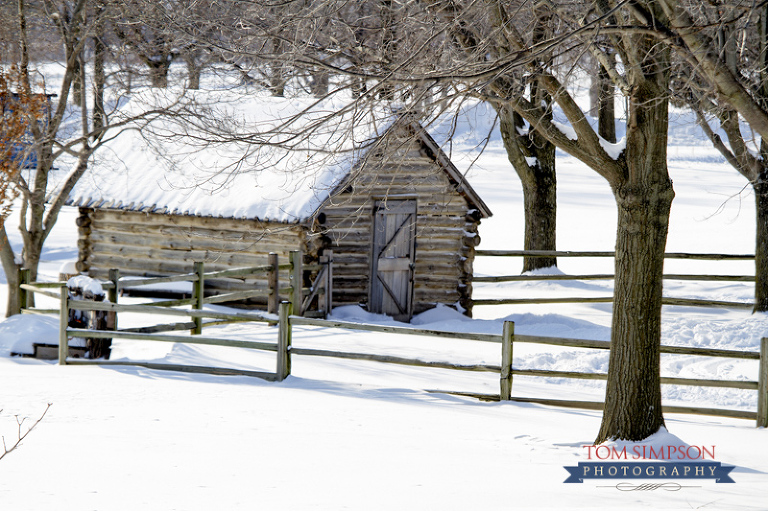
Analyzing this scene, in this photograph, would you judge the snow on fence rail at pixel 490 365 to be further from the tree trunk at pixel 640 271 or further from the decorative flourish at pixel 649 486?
the decorative flourish at pixel 649 486

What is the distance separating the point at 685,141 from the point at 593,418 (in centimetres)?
4875

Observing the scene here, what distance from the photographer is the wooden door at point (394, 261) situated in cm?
1543

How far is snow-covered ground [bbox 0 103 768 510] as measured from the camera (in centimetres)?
516

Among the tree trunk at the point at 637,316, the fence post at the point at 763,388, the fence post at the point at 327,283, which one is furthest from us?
the fence post at the point at 327,283

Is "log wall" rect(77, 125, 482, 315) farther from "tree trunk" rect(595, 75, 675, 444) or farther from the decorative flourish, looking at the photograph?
the decorative flourish

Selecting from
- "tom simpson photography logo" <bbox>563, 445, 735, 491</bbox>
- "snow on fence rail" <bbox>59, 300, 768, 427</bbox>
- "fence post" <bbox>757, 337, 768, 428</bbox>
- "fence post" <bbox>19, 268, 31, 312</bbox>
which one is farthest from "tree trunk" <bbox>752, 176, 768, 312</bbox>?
"fence post" <bbox>19, 268, 31, 312</bbox>

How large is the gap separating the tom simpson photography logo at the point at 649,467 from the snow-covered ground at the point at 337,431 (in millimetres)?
104

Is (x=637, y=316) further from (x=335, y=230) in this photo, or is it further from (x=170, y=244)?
(x=170, y=244)

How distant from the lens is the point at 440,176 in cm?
1543

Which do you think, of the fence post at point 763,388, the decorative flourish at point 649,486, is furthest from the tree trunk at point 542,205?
the decorative flourish at point 649,486

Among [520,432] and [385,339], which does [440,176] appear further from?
[520,432]

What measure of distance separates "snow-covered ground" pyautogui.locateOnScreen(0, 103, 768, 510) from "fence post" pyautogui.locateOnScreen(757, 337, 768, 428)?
0.16 meters

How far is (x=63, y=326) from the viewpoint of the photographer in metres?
9.95

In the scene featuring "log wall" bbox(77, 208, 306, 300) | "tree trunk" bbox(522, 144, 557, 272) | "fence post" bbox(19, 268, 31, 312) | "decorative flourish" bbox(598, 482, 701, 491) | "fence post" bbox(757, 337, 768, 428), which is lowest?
"decorative flourish" bbox(598, 482, 701, 491)
